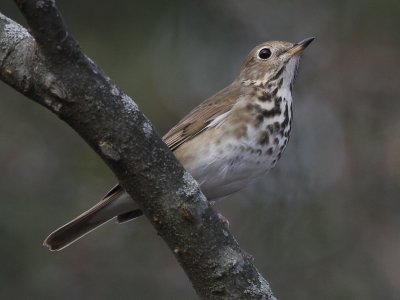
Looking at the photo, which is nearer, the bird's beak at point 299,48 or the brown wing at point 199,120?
the brown wing at point 199,120

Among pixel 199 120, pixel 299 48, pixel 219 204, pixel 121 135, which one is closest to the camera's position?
pixel 121 135

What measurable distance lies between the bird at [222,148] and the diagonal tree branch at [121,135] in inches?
48.3

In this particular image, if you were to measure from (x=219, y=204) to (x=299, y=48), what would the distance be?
1637 millimetres

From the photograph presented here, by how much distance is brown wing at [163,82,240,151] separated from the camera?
446 cm

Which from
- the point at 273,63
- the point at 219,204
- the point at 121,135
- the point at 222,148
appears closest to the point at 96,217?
the point at 222,148

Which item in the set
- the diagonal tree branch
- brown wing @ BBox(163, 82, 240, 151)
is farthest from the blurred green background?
the diagonal tree branch

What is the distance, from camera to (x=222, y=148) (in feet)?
14.0

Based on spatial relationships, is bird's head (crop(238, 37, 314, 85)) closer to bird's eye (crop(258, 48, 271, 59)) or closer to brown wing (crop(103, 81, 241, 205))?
bird's eye (crop(258, 48, 271, 59))

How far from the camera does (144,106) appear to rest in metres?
5.73

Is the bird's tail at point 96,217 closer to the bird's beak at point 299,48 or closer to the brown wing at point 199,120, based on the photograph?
the brown wing at point 199,120

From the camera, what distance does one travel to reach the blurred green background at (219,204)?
5.52m

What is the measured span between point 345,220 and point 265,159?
1.68 metres

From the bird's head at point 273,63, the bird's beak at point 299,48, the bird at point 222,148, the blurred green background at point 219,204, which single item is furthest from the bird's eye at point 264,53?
the blurred green background at point 219,204

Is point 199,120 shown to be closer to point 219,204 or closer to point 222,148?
point 222,148
